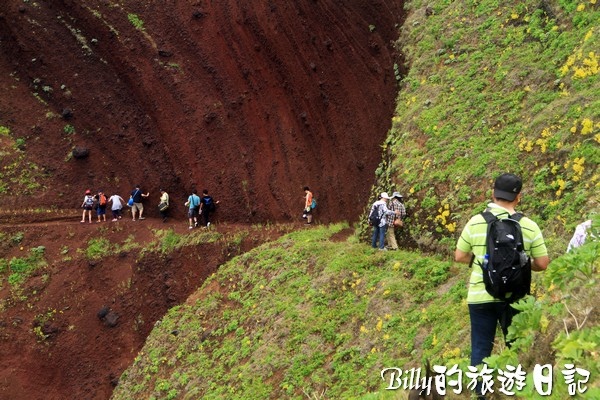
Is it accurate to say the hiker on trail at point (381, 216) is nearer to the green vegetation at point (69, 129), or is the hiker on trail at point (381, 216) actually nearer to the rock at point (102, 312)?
the rock at point (102, 312)

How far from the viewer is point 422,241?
13727 millimetres

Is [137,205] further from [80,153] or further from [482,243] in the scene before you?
[482,243]

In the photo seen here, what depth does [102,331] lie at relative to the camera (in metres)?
18.9

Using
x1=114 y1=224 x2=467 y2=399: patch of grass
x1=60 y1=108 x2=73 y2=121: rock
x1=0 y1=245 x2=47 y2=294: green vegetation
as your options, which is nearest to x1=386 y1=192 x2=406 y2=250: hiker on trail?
x1=114 y1=224 x2=467 y2=399: patch of grass

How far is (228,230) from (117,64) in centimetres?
958

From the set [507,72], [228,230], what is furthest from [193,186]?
[507,72]

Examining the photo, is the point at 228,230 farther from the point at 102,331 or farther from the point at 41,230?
the point at 41,230

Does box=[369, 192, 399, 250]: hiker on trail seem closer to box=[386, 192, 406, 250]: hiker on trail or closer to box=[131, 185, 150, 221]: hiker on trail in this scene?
box=[386, 192, 406, 250]: hiker on trail

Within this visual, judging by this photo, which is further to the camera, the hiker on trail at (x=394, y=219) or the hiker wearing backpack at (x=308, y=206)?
the hiker wearing backpack at (x=308, y=206)

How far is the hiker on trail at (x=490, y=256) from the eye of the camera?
207 inches

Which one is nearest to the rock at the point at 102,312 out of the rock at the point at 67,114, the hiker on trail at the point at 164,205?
the hiker on trail at the point at 164,205

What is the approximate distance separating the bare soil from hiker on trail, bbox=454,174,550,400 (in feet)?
44.9

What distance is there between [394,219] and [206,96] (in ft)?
38.4

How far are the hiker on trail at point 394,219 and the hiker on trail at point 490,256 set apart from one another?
8.71m
